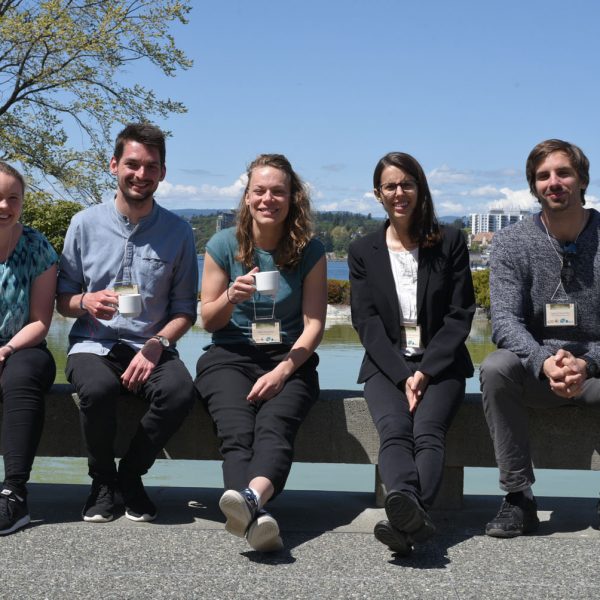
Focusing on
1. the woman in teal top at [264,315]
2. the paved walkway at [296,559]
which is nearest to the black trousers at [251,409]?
the woman in teal top at [264,315]

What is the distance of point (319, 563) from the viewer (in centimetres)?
344

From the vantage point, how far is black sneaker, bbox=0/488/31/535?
3689 millimetres

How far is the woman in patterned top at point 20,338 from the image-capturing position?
381 cm

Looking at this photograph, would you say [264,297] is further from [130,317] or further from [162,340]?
[130,317]

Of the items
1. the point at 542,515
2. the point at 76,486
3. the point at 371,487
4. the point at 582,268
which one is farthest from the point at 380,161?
the point at 371,487

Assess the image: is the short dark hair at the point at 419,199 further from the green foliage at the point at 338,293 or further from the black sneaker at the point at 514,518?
the green foliage at the point at 338,293

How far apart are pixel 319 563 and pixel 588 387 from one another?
142 centimetres

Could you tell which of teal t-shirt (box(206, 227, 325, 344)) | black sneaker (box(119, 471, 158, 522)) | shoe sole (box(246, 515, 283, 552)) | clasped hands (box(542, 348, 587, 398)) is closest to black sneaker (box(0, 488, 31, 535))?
black sneaker (box(119, 471, 158, 522))

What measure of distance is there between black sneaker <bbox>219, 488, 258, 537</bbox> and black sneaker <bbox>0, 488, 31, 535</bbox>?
956mm

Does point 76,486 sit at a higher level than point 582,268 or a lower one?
lower

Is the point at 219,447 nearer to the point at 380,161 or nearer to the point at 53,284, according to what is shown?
the point at 53,284

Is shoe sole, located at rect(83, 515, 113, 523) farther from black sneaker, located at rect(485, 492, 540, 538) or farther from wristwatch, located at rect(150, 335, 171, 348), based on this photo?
black sneaker, located at rect(485, 492, 540, 538)

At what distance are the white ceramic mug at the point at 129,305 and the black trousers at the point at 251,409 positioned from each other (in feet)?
1.55

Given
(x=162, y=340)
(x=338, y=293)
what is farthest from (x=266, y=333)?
(x=338, y=293)
